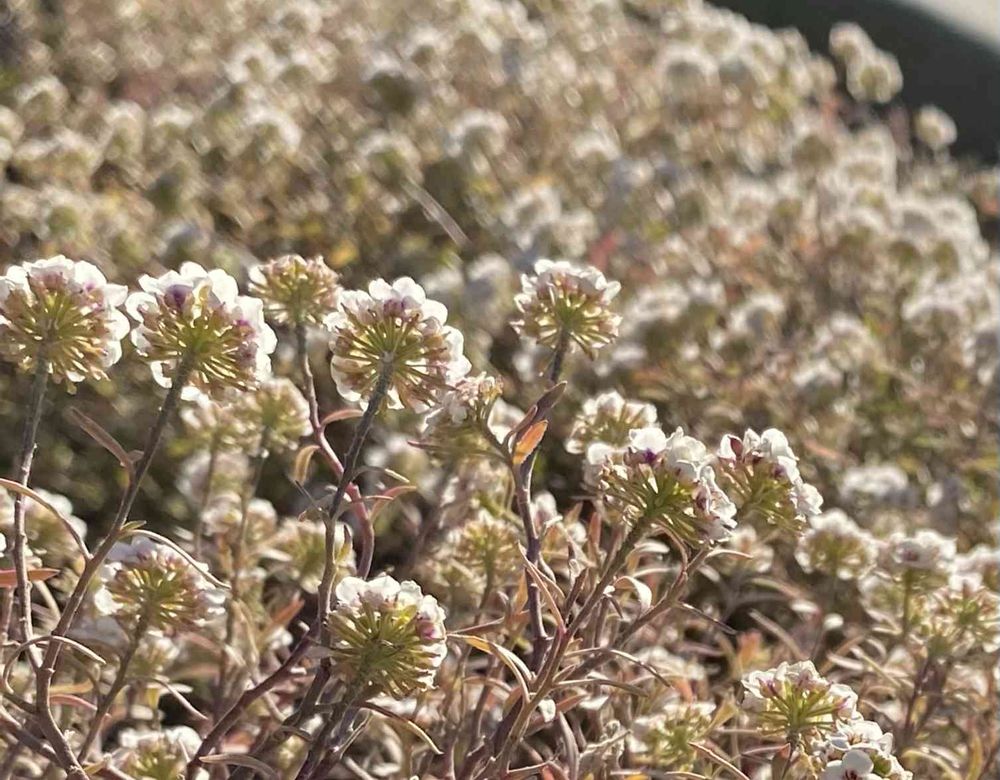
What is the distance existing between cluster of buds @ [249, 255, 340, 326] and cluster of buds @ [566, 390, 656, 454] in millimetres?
248

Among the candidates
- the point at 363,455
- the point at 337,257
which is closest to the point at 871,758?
the point at 363,455

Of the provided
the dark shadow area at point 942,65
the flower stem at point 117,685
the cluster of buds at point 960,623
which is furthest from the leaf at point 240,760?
the dark shadow area at point 942,65

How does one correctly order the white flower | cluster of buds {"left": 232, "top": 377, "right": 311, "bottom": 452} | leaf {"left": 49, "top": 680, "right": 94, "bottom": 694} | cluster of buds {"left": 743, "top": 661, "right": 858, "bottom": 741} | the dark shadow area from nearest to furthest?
1. the white flower
2. cluster of buds {"left": 743, "top": 661, "right": 858, "bottom": 741}
3. leaf {"left": 49, "top": 680, "right": 94, "bottom": 694}
4. cluster of buds {"left": 232, "top": 377, "right": 311, "bottom": 452}
5. the dark shadow area

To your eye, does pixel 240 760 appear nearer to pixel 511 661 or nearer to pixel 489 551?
pixel 511 661

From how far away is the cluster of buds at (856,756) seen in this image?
0.92 m

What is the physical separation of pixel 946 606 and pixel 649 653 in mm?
263

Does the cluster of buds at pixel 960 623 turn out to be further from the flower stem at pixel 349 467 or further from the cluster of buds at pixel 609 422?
the flower stem at pixel 349 467

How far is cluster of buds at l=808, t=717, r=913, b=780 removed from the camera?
92 cm

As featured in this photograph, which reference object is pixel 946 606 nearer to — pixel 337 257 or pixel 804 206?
pixel 337 257

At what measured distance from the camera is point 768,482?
99 centimetres

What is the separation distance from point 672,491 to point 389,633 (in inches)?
7.3

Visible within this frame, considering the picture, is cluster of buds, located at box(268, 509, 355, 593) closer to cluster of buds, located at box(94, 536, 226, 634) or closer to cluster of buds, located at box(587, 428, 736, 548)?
cluster of buds, located at box(94, 536, 226, 634)

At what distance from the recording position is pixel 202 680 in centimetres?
170

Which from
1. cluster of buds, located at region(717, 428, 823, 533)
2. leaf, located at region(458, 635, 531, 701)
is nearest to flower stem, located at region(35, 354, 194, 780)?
leaf, located at region(458, 635, 531, 701)
